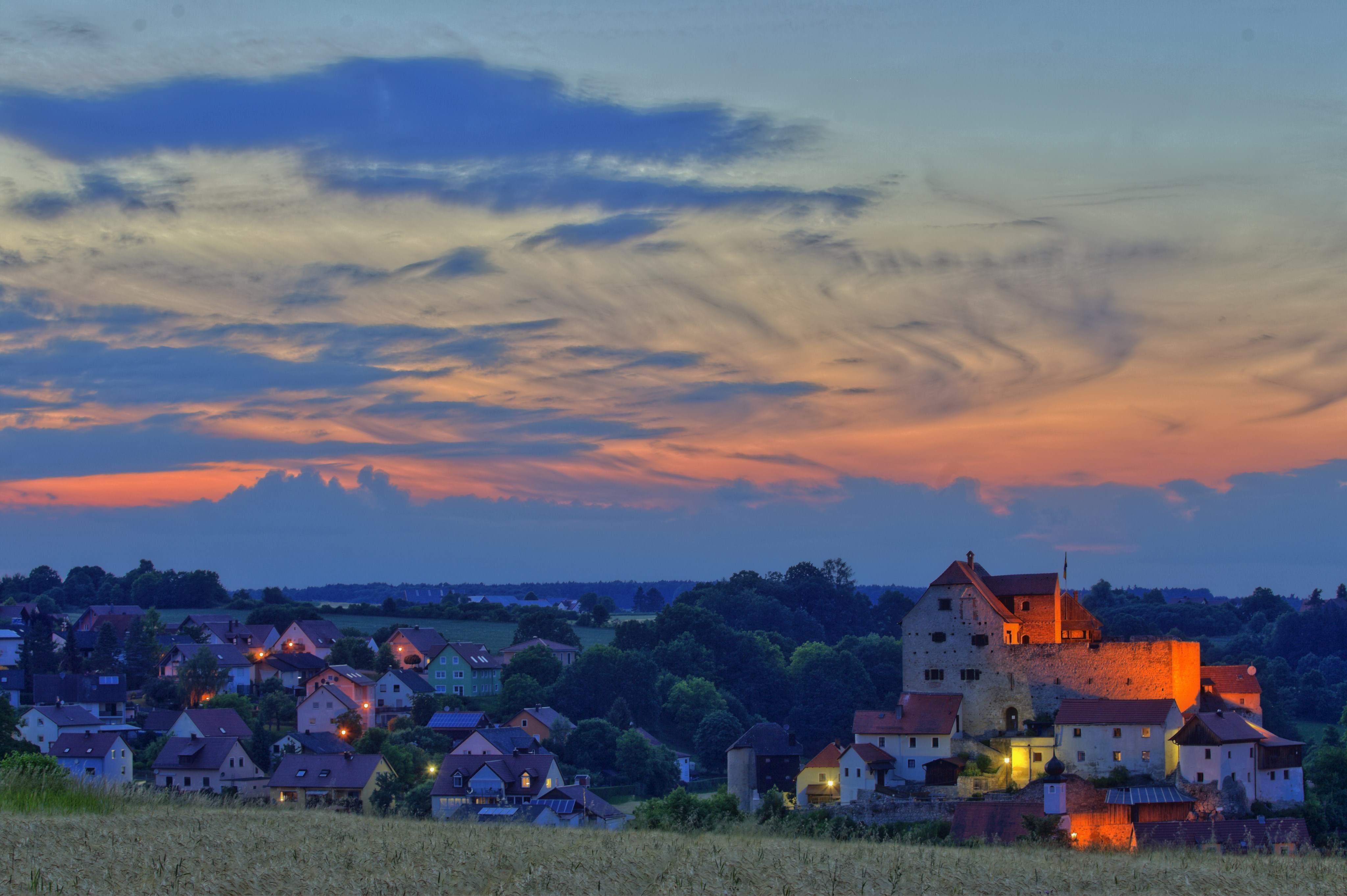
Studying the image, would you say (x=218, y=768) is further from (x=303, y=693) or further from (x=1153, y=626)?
(x=1153, y=626)

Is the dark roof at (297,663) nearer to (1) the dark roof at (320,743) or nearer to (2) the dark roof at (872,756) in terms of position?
(1) the dark roof at (320,743)

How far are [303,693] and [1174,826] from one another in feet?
242

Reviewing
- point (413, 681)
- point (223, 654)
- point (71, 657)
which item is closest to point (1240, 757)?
point (413, 681)

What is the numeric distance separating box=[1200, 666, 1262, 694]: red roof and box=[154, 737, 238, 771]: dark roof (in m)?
53.3

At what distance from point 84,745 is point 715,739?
4380 cm

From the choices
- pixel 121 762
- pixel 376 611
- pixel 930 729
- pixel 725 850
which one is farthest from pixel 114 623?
pixel 725 850

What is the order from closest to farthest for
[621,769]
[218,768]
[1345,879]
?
[1345,879] < [218,768] < [621,769]

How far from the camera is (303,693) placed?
100 metres

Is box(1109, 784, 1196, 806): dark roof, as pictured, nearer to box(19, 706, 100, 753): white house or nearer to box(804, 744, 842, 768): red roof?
box(804, 744, 842, 768): red roof

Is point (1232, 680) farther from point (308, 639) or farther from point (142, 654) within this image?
point (142, 654)

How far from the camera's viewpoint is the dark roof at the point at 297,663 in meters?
106

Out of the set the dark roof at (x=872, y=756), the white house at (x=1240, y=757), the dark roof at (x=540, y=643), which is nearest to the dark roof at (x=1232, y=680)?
the white house at (x=1240, y=757)

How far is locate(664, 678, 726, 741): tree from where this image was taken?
327 feet

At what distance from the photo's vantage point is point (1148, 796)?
5034 centimetres
